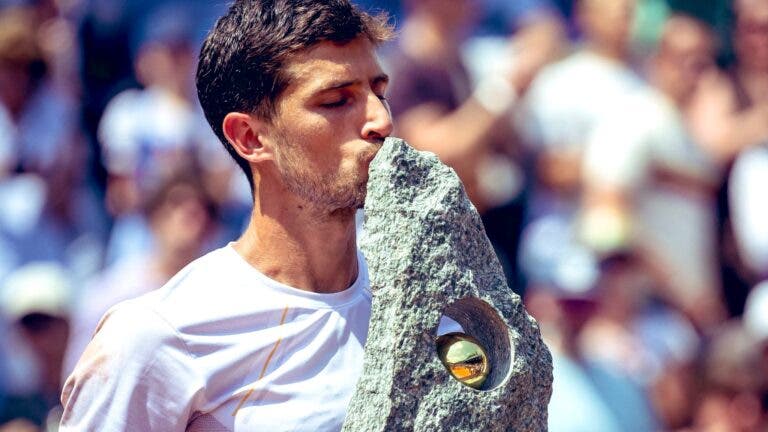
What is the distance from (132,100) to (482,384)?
4.80 metres

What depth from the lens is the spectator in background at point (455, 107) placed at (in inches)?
253

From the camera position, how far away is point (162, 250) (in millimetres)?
6500

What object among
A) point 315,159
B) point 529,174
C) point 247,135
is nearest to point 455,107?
point 529,174

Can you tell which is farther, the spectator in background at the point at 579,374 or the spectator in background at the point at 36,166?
the spectator in background at the point at 36,166

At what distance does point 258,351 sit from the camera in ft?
10.7

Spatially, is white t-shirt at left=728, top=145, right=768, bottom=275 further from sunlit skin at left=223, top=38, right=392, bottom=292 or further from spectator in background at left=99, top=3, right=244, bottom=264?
sunlit skin at left=223, top=38, right=392, bottom=292

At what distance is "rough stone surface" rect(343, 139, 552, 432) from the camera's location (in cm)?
291

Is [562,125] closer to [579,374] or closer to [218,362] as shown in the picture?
[579,374]

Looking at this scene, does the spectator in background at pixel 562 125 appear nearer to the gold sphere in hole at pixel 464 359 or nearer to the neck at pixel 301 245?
the neck at pixel 301 245

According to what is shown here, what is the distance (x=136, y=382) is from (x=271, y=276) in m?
0.48

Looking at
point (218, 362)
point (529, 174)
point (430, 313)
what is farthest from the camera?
point (529, 174)

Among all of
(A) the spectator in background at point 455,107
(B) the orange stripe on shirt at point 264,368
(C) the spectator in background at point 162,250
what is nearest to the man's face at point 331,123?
(B) the orange stripe on shirt at point 264,368

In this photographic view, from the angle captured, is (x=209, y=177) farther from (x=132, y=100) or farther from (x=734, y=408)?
(x=734, y=408)

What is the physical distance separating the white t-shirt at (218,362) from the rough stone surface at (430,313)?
0.33 meters
